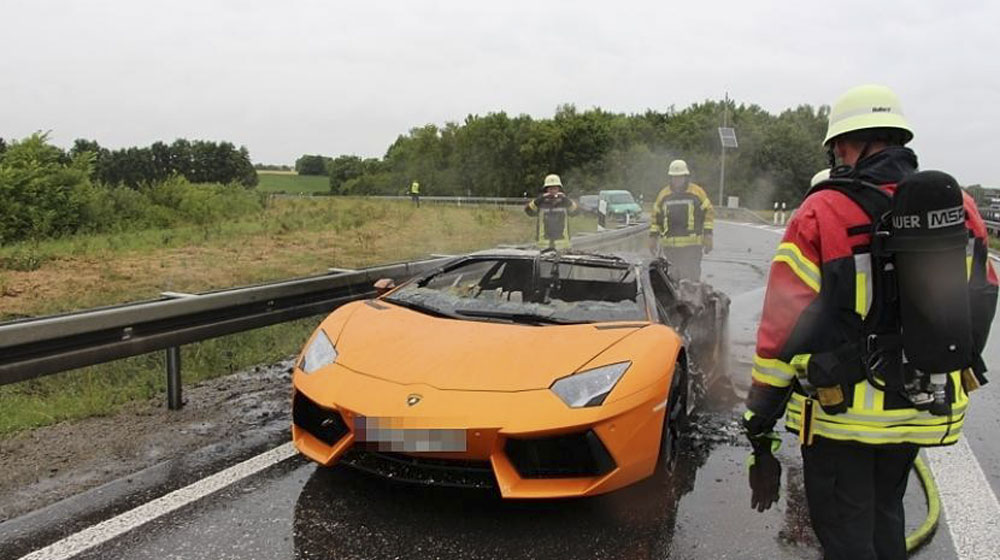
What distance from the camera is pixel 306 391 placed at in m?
3.32

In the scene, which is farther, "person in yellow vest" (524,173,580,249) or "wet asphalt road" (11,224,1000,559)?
"person in yellow vest" (524,173,580,249)

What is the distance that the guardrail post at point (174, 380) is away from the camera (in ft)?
14.9

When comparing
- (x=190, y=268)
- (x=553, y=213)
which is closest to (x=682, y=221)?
(x=553, y=213)

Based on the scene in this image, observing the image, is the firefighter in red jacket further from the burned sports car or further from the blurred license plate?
the blurred license plate

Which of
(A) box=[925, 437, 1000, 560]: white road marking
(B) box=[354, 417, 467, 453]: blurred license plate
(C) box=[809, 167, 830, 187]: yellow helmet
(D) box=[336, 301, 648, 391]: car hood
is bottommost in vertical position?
(A) box=[925, 437, 1000, 560]: white road marking

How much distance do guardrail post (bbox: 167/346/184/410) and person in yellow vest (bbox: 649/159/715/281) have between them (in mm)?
5487

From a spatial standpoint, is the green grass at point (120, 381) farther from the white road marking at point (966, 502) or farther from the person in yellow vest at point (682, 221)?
the white road marking at point (966, 502)

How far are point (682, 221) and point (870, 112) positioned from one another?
6159 mm

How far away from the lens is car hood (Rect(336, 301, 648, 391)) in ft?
10.6

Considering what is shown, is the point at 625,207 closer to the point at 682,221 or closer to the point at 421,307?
the point at 682,221

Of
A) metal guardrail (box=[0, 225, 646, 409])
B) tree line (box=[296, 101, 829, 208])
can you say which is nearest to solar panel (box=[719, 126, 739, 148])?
tree line (box=[296, 101, 829, 208])

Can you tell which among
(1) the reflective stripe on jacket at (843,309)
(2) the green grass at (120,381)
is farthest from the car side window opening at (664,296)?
(2) the green grass at (120,381)

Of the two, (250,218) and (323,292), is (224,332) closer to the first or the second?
(323,292)

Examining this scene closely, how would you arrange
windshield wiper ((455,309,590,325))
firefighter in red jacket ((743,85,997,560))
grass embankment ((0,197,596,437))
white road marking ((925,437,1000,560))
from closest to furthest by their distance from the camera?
firefighter in red jacket ((743,85,997,560))
white road marking ((925,437,1000,560))
windshield wiper ((455,309,590,325))
grass embankment ((0,197,596,437))
